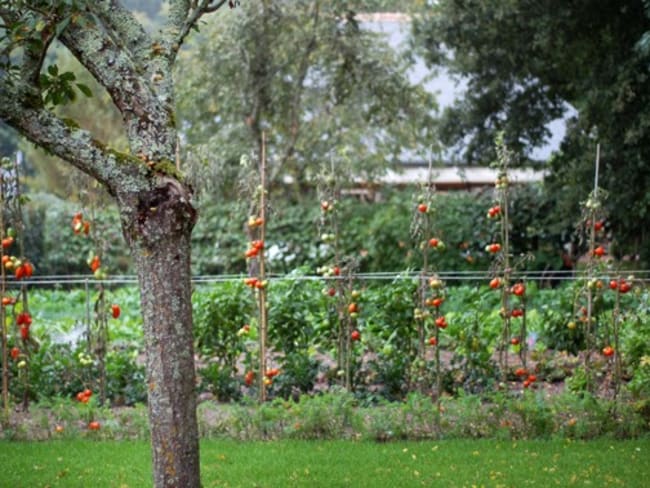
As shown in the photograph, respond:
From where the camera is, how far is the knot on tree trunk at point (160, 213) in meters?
4.91

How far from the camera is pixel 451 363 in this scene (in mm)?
8641

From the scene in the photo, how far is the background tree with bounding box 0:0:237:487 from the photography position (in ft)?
16.2

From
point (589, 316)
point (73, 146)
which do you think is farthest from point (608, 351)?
point (73, 146)

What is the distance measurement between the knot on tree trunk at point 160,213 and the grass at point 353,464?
1990 mm

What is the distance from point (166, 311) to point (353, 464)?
7.39ft

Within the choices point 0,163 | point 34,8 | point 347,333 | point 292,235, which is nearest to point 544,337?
point 347,333

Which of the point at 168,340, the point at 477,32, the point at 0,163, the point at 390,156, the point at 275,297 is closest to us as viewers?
the point at 168,340

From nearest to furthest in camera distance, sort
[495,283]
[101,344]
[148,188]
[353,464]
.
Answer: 1. [148,188]
2. [353,464]
3. [495,283]
4. [101,344]

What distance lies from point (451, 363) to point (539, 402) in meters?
1.33

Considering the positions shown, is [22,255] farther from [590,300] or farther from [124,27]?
[590,300]

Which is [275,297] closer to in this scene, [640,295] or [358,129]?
[640,295]

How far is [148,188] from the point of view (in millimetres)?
4918

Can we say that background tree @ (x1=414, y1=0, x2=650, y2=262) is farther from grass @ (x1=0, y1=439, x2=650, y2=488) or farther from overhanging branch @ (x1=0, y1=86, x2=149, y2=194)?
overhanging branch @ (x1=0, y1=86, x2=149, y2=194)

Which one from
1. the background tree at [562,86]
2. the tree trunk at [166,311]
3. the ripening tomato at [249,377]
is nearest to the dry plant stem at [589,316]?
the ripening tomato at [249,377]
